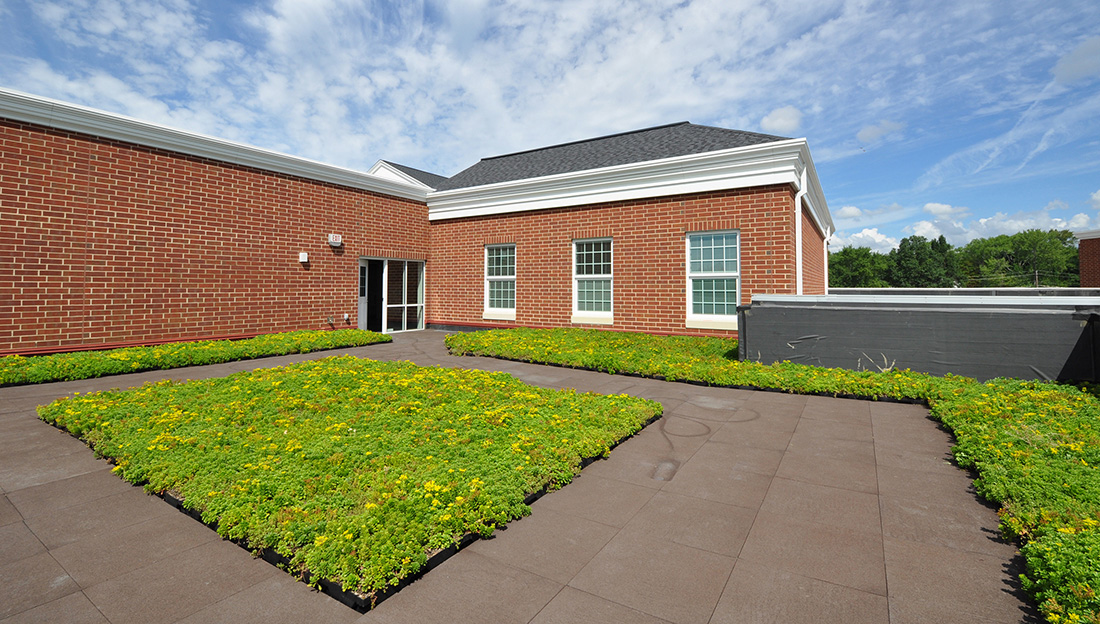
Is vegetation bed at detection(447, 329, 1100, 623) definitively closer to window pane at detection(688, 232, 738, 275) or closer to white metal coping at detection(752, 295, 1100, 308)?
white metal coping at detection(752, 295, 1100, 308)

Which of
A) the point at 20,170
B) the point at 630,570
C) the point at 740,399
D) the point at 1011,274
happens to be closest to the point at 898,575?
the point at 630,570

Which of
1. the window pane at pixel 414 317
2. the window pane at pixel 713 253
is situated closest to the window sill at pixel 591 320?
the window pane at pixel 713 253

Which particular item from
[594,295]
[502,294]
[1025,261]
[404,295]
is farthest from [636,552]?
[1025,261]

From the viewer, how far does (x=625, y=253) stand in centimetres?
1292

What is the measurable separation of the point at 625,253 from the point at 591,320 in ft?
6.81

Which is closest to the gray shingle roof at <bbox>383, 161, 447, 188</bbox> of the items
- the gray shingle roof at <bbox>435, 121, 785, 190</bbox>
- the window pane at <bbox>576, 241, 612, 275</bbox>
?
the gray shingle roof at <bbox>435, 121, 785, 190</bbox>

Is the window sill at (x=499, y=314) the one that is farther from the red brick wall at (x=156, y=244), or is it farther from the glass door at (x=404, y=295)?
the red brick wall at (x=156, y=244)

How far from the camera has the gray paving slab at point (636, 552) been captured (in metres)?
2.48

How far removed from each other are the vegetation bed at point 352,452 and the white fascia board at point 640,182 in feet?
24.0

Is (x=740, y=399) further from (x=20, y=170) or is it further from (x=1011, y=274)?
(x=1011, y=274)

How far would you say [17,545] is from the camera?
3.06m

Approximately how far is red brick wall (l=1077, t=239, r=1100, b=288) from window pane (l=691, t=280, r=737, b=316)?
2714cm

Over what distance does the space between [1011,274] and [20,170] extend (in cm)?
13232

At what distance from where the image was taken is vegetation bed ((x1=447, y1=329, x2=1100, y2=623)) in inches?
102
